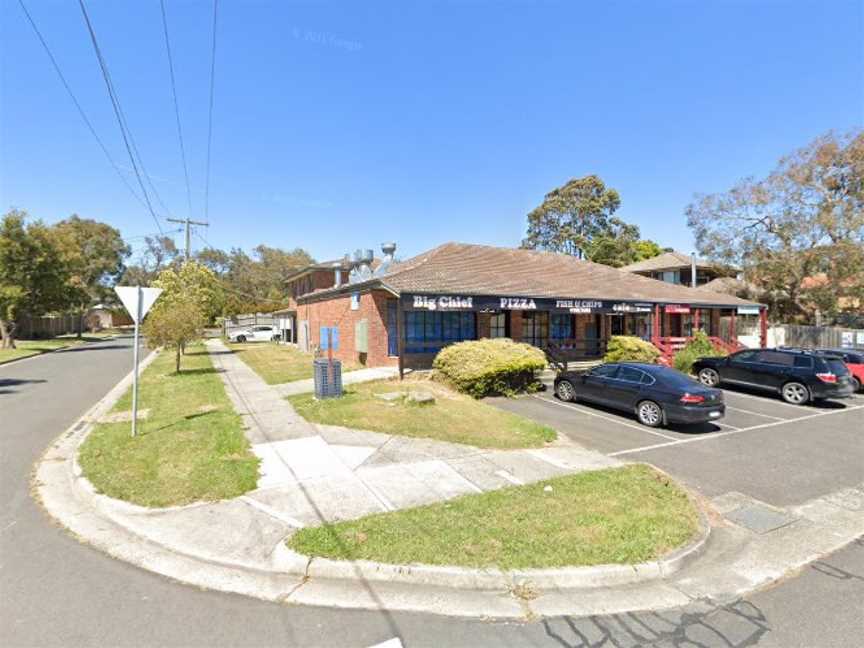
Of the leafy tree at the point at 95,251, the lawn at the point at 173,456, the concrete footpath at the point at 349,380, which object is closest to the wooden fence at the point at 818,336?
the concrete footpath at the point at 349,380

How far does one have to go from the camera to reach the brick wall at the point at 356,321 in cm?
1686

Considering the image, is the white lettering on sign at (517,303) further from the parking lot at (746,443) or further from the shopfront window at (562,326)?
Result: the shopfront window at (562,326)

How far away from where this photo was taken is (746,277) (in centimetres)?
3062

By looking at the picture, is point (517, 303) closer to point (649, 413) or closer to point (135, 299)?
point (649, 413)

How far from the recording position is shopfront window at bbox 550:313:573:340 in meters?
20.7

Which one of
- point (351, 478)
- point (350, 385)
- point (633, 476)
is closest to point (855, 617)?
point (633, 476)

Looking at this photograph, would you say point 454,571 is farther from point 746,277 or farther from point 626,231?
point 626,231

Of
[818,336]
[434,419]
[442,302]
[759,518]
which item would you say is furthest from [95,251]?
[818,336]

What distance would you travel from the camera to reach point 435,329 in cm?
1756

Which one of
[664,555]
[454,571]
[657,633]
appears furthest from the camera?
[664,555]

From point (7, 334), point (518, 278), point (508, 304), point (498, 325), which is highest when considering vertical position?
point (518, 278)

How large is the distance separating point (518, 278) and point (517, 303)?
356 cm

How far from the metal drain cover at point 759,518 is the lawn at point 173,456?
630 cm

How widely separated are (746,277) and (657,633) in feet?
113
